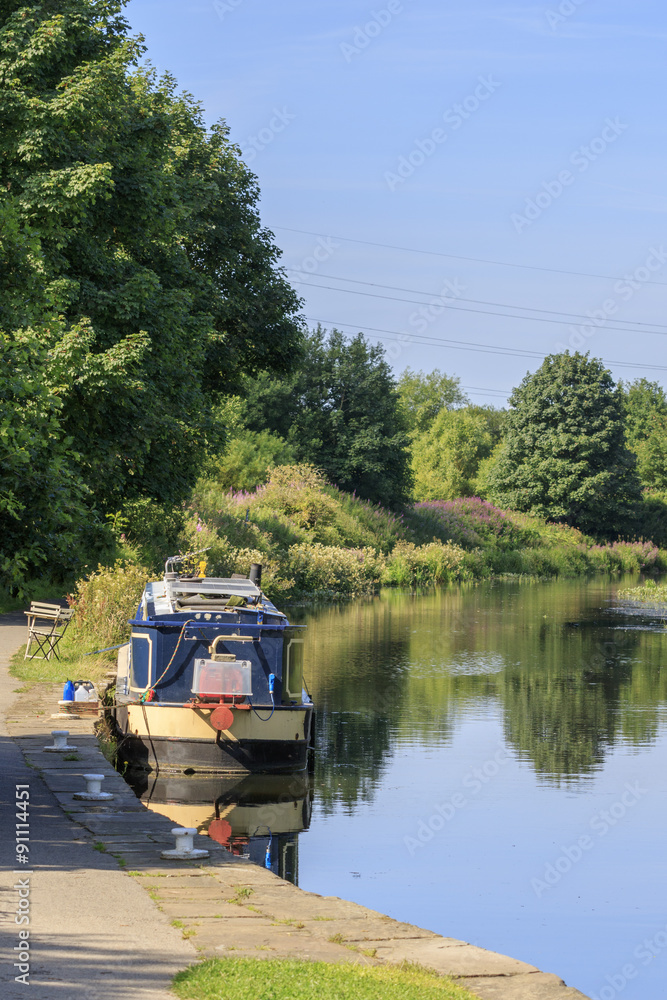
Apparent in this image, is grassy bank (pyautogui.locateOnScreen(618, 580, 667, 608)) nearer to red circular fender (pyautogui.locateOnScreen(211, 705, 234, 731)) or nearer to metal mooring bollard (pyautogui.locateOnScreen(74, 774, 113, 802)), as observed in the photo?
red circular fender (pyautogui.locateOnScreen(211, 705, 234, 731))

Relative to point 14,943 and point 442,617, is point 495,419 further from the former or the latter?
point 14,943

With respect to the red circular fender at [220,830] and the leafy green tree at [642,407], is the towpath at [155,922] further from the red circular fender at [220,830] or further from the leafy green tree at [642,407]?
the leafy green tree at [642,407]

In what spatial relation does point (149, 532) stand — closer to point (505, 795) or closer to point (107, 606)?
point (107, 606)

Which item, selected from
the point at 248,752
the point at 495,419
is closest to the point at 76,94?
the point at 248,752

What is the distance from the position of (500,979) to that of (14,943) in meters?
2.81

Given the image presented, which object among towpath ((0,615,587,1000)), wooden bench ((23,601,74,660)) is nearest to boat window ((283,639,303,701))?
towpath ((0,615,587,1000))

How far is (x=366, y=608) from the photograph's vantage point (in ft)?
123

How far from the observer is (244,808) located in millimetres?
13641

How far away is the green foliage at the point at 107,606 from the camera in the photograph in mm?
21281

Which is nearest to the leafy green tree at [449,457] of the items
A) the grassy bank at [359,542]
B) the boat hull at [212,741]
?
the grassy bank at [359,542]

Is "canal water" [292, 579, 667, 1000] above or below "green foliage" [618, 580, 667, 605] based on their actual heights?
below

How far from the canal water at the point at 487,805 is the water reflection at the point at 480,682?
0.21ft

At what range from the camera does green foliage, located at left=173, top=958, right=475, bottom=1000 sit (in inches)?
236

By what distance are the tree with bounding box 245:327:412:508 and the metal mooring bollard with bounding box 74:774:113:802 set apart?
44.0 m
